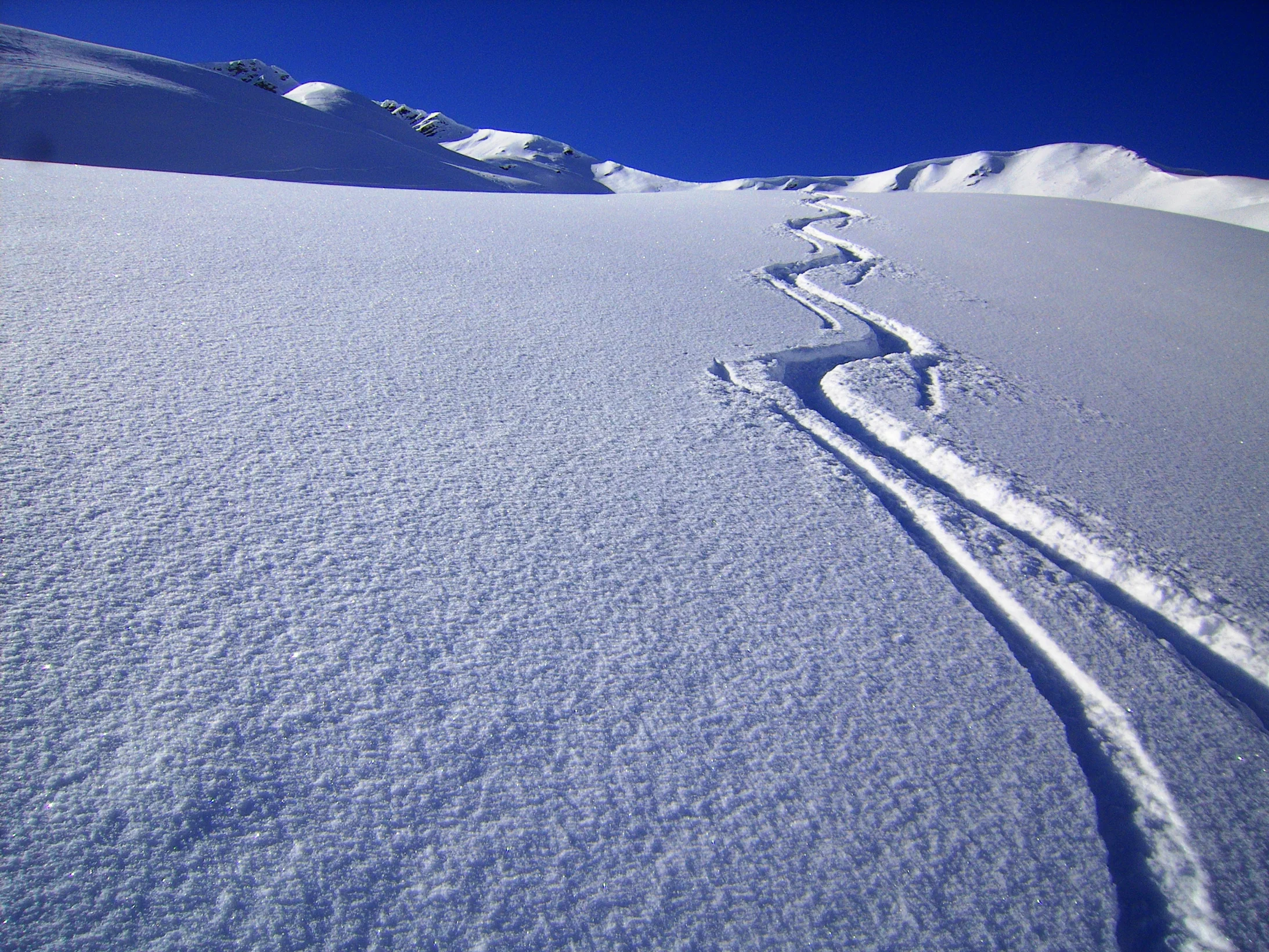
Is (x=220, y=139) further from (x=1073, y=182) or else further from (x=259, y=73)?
(x=259, y=73)

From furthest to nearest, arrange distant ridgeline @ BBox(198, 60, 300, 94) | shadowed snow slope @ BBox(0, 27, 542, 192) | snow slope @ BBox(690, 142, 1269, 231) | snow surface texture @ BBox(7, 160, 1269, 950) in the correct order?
1. distant ridgeline @ BBox(198, 60, 300, 94)
2. snow slope @ BBox(690, 142, 1269, 231)
3. shadowed snow slope @ BBox(0, 27, 542, 192)
4. snow surface texture @ BBox(7, 160, 1269, 950)

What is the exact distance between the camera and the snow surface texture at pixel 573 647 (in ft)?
1.85

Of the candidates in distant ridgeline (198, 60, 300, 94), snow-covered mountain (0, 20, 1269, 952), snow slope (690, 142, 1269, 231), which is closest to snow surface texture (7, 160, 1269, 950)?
snow-covered mountain (0, 20, 1269, 952)

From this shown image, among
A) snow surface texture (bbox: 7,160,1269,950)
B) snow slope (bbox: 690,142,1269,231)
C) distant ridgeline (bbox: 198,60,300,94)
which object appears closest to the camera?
snow surface texture (bbox: 7,160,1269,950)

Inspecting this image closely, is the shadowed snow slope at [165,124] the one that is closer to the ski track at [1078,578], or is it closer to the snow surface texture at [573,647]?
the snow surface texture at [573,647]

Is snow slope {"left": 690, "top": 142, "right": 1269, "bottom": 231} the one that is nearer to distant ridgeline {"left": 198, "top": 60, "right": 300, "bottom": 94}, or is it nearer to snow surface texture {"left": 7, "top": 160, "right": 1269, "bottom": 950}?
snow surface texture {"left": 7, "top": 160, "right": 1269, "bottom": 950}

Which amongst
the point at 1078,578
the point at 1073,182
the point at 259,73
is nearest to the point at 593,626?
the point at 1078,578

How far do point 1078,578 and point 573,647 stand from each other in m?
0.84

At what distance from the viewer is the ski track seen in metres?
→ 0.66

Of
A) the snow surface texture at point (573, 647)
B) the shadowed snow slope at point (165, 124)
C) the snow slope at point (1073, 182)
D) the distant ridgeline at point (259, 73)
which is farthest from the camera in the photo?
the distant ridgeline at point (259, 73)

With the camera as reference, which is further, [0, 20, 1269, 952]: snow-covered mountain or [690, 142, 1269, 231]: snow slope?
[690, 142, 1269, 231]: snow slope

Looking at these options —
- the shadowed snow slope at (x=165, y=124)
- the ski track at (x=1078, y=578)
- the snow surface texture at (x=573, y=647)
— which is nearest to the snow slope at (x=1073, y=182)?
the ski track at (x=1078, y=578)

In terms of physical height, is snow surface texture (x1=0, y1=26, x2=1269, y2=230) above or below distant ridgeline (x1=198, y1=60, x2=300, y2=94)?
below

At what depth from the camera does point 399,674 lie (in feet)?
2.34
